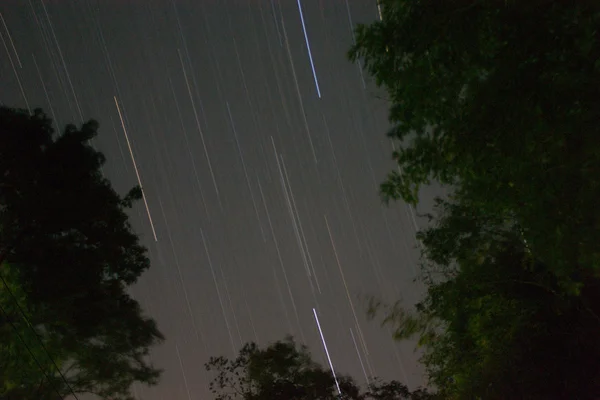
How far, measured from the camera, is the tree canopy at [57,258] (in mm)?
14242

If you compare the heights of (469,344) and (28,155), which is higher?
(28,155)

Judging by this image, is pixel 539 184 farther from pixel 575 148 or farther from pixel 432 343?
pixel 432 343

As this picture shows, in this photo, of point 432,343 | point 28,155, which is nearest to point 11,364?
point 28,155

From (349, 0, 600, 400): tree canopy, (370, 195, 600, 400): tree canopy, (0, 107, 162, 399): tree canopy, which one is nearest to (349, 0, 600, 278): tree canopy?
(349, 0, 600, 400): tree canopy

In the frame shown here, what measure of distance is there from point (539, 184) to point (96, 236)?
12525 millimetres

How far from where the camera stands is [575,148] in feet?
15.8

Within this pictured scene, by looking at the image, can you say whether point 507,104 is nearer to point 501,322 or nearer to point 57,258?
point 501,322

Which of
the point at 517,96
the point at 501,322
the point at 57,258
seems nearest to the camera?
the point at 517,96

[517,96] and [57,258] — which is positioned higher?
[57,258]

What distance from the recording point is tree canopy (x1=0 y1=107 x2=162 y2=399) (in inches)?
561

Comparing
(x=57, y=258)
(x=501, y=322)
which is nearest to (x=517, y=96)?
(x=501, y=322)

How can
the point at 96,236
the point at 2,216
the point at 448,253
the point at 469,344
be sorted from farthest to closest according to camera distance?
the point at 96,236 → the point at 2,216 → the point at 469,344 → the point at 448,253

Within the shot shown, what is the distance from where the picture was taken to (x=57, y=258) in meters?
14.7

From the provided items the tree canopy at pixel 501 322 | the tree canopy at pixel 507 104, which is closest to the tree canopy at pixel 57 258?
the tree canopy at pixel 501 322
